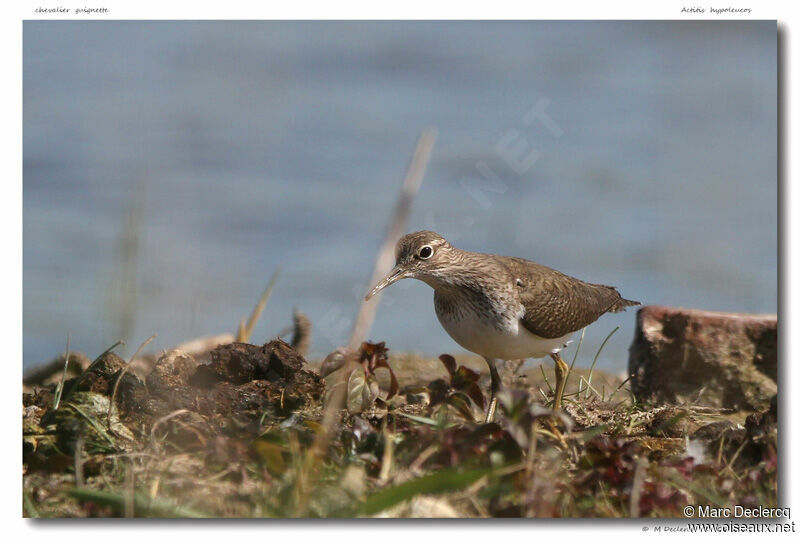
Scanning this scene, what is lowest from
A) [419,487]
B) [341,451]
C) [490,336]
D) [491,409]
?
[419,487]

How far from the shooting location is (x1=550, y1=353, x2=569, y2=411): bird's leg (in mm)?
6143

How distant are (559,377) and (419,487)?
2.87 metres

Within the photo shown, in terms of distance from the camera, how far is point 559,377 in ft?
21.5

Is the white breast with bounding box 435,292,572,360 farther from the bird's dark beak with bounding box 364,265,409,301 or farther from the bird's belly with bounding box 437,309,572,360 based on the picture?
the bird's dark beak with bounding box 364,265,409,301

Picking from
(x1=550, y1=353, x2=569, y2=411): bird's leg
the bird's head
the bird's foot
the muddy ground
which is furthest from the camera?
the bird's head

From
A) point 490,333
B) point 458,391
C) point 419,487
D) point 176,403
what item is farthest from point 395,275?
point 419,487

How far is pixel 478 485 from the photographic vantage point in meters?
4.16

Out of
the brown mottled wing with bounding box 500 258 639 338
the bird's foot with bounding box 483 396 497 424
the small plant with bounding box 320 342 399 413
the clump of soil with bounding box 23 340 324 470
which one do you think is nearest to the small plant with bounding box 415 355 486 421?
the small plant with bounding box 320 342 399 413

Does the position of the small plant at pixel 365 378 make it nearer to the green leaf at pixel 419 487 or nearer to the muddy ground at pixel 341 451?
the muddy ground at pixel 341 451

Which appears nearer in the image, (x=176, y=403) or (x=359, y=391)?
(x=176, y=403)

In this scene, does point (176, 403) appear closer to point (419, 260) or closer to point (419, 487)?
point (419, 487)

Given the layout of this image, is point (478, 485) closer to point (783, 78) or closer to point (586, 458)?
point (586, 458)

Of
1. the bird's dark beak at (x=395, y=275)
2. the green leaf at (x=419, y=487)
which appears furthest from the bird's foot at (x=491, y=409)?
the green leaf at (x=419, y=487)

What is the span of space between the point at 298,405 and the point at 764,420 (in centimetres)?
278
